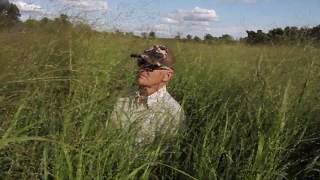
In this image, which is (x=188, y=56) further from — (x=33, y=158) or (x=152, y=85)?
(x=33, y=158)

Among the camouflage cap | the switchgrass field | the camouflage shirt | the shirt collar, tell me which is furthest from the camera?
the camouflage cap

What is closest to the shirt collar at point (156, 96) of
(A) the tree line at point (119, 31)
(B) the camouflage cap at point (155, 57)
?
(B) the camouflage cap at point (155, 57)

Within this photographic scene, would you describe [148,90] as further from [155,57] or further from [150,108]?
[150,108]

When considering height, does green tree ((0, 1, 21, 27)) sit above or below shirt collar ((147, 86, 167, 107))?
above

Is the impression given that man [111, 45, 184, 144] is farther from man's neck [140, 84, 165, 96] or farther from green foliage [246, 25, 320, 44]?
green foliage [246, 25, 320, 44]

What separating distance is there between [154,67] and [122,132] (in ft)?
3.28

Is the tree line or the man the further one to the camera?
the tree line

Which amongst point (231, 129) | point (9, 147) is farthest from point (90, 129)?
point (231, 129)

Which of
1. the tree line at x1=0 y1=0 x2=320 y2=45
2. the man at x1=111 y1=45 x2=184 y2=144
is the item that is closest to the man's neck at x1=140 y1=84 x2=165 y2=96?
the man at x1=111 y1=45 x2=184 y2=144

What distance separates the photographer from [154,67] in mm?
3197

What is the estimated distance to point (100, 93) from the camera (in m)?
2.43

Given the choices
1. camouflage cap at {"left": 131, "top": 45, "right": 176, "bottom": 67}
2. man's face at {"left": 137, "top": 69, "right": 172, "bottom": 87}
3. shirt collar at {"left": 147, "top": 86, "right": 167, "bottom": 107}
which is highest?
camouflage cap at {"left": 131, "top": 45, "right": 176, "bottom": 67}

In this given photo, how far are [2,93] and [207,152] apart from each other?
3.00 feet

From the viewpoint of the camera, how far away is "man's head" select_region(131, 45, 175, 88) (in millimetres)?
3117
